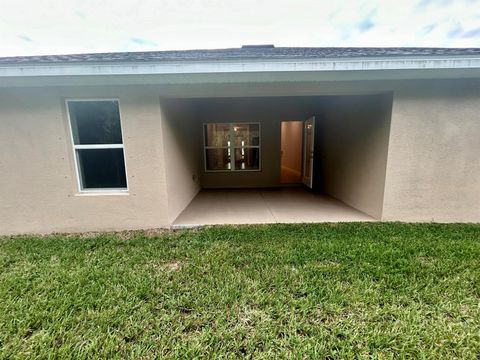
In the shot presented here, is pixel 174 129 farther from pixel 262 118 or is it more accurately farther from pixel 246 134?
pixel 262 118

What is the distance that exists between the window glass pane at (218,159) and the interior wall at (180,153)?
2.33 feet

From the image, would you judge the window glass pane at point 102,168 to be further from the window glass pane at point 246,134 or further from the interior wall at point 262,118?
the window glass pane at point 246,134

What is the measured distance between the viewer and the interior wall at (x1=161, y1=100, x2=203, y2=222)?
4.28m

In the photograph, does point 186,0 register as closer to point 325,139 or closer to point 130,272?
point 325,139

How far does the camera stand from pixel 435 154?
13.5 ft

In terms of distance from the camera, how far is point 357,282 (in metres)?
2.42

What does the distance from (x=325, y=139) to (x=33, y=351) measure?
7.23 metres

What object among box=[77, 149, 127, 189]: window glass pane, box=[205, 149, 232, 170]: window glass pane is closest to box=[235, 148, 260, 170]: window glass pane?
box=[205, 149, 232, 170]: window glass pane

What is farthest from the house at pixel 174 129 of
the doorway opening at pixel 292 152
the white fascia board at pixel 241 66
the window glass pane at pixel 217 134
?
the doorway opening at pixel 292 152

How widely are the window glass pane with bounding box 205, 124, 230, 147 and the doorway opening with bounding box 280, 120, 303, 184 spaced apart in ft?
7.69

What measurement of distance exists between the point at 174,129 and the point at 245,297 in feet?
12.3

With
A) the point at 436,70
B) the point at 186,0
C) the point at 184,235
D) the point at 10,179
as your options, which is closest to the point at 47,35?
the point at 186,0

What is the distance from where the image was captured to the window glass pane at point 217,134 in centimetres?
760

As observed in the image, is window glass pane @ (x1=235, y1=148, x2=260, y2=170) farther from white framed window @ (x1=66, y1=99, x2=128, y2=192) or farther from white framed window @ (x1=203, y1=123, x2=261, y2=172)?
white framed window @ (x1=66, y1=99, x2=128, y2=192)
